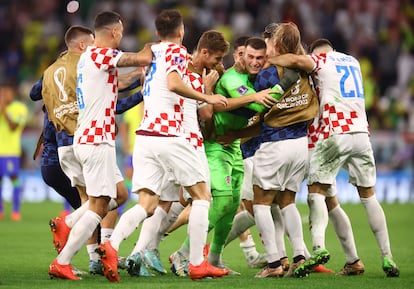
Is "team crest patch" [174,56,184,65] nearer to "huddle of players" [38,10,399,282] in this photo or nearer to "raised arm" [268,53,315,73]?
"huddle of players" [38,10,399,282]

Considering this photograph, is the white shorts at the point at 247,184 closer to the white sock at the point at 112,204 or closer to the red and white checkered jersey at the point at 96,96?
the white sock at the point at 112,204

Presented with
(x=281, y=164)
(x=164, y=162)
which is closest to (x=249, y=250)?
(x=281, y=164)

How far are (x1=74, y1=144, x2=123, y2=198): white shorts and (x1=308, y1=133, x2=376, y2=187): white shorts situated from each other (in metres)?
2.09

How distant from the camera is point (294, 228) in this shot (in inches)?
390

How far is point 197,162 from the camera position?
927 centimetres

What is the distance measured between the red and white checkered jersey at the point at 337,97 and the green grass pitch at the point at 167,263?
1.53 meters

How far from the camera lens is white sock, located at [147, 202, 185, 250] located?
10375 mm

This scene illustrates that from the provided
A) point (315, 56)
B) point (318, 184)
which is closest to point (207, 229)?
point (318, 184)

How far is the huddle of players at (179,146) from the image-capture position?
9.22 meters

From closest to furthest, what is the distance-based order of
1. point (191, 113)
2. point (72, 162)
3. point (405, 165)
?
point (191, 113) → point (72, 162) → point (405, 165)

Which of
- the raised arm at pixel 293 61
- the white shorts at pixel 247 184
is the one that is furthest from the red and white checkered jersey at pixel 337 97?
the white shorts at pixel 247 184

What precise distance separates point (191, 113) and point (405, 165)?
47.1 feet

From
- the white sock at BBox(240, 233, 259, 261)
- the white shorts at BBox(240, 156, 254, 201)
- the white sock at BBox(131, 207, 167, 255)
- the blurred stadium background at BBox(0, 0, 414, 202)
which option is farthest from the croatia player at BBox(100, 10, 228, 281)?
the blurred stadium background at BBox(0, 0, 414, 202)

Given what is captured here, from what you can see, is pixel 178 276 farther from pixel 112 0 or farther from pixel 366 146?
pixel 112 0
